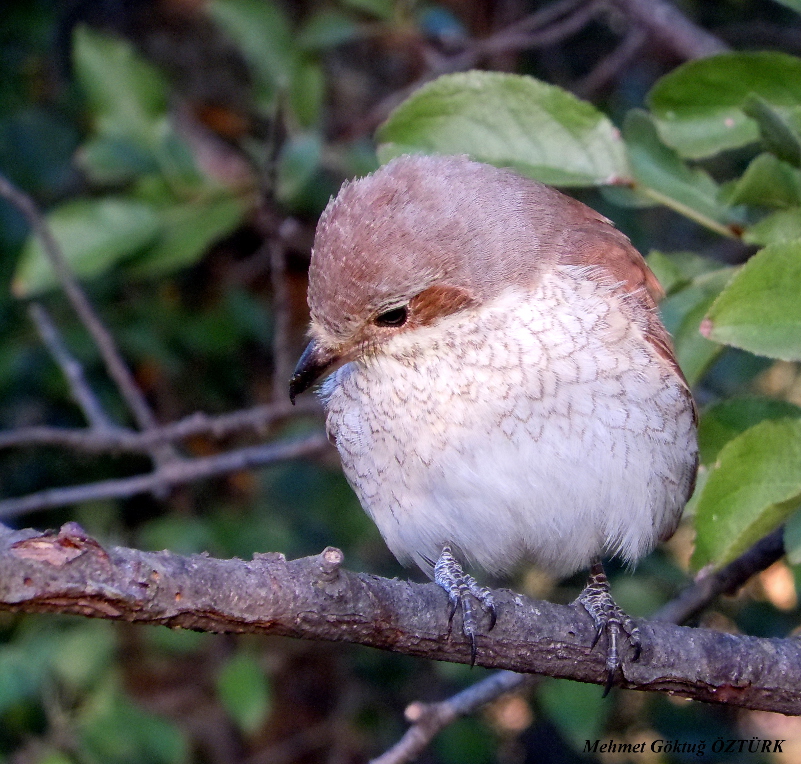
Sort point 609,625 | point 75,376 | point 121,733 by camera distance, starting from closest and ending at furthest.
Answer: point 609,625 < point 121,733 < point 75,376

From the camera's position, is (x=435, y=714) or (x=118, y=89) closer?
(x=435, y=714)

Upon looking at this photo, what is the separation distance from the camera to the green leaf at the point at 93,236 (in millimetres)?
3105

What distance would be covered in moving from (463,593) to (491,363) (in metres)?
0.54

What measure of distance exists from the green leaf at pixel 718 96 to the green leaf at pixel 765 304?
0.51 meters

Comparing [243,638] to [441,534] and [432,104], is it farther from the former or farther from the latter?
[432,104]

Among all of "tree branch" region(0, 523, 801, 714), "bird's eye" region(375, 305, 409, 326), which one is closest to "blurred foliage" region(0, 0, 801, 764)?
"tree branch" region(0, 523, 801, 714)

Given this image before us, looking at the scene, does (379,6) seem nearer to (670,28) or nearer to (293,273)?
(670,28)

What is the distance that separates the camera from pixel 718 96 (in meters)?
2.31

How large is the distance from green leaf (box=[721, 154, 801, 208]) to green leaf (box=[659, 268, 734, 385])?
0.25m

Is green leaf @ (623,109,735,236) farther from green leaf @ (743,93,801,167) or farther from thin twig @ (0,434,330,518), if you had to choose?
thin twig @ (0,434,330,518)

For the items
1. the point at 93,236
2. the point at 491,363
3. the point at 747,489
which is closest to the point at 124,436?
the point at 93,236

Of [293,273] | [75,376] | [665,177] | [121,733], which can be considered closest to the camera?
[665,177]

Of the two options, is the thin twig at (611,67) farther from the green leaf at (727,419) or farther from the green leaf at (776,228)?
the green leaf at (727,419)

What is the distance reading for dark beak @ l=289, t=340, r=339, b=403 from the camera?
7.74 ft
